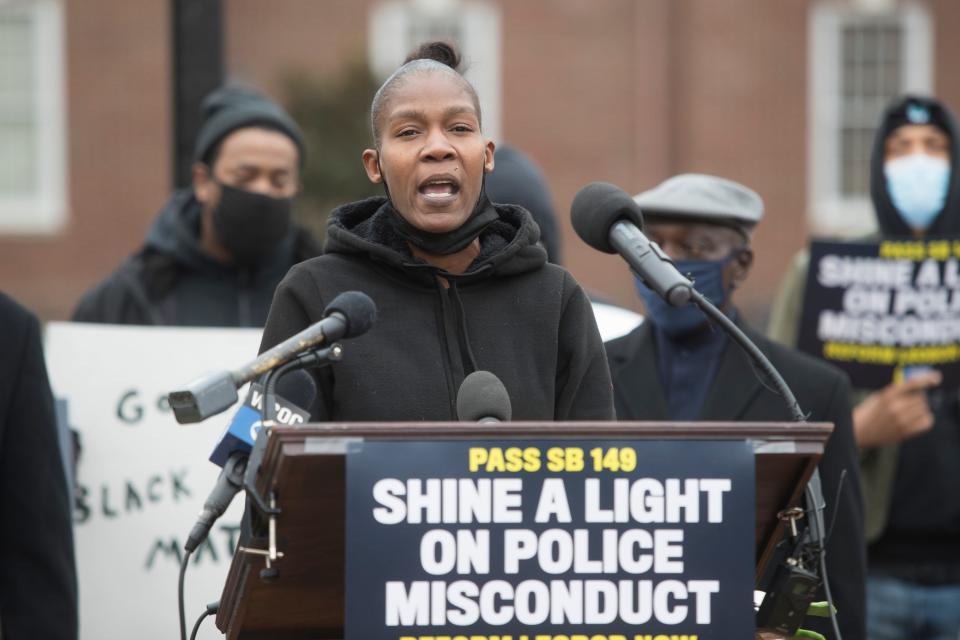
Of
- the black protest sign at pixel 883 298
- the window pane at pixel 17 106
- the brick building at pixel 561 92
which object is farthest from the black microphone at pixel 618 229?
the window pane at pixel 17 106

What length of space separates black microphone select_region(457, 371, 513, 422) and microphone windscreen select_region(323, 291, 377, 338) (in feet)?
0.68

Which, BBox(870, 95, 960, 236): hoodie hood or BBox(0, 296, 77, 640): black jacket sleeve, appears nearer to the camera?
BBox(0, 296, 77, 640): black jacket sleeve

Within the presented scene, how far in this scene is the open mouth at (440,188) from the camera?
3172 millimetres

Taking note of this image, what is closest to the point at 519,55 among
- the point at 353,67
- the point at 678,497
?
the point at 353,67

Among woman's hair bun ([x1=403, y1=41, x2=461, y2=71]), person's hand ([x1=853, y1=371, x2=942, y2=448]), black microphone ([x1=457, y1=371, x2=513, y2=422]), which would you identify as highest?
woman's hair bun ([x1=403, y1=41, x2=461, y2=71])

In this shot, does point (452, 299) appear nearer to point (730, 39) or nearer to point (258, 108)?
point (258, 108)

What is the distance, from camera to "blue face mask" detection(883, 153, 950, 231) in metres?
6.02

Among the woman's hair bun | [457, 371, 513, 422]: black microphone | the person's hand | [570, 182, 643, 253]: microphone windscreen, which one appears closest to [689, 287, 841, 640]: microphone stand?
[570, 182, 643, 253]: microphone windscreen

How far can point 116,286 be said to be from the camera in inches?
233

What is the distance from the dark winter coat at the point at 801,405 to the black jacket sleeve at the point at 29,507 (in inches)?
65.2

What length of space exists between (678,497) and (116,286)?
363 centimetres

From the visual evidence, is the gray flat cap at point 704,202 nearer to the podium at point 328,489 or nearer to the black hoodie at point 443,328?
the black hoodie at point 443,328

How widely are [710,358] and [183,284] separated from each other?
7.23ft

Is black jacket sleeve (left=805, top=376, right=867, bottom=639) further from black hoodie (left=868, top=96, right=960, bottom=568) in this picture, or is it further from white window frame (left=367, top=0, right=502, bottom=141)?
white window frame (left=367, top=0, right=502, bottom=141)
